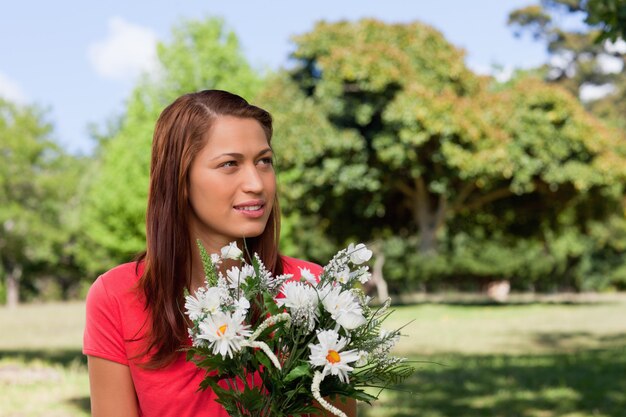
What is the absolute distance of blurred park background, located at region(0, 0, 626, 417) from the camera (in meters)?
10.3

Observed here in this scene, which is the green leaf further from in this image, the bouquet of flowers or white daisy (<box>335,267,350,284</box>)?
white daisy (<box>335,267,350,284</box>)

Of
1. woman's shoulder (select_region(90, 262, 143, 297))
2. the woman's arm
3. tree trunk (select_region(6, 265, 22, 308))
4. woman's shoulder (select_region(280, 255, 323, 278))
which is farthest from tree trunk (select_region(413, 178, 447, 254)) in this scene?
tree trunk (select_region(6, 265, 22, 308))

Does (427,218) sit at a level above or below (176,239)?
below

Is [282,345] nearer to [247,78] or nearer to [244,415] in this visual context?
[244,415]

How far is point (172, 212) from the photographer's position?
85.7 inches

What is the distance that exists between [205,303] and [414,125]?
21155mm

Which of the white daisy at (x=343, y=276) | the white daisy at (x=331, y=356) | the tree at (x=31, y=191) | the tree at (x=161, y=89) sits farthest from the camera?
the tree at (x=31, y=191)

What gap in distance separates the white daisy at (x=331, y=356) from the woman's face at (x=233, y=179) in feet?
1.45

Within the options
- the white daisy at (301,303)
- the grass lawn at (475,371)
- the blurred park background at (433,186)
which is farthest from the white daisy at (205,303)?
the blurred park background at (433,186)

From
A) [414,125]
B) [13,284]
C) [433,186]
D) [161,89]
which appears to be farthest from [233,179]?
[13,284]

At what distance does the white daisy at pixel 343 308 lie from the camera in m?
1.84

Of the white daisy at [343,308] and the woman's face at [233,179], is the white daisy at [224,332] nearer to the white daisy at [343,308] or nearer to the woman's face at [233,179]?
the white daisy at [343,308]

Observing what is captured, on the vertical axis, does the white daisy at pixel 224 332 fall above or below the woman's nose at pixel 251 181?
below

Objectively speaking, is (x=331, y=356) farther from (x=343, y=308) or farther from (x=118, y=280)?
(x=118, y=280)
